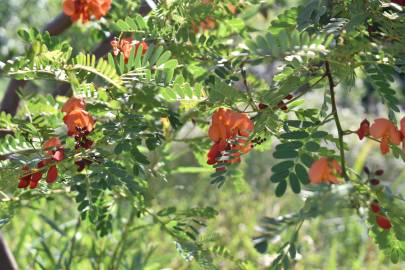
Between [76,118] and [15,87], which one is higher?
[76,118]

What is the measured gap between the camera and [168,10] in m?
1.29

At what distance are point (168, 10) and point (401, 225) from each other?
0.58 meters

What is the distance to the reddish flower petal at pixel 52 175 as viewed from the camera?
3.64 ft

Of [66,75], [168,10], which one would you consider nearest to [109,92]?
[66,75]

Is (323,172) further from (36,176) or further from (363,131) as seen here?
(36,176)

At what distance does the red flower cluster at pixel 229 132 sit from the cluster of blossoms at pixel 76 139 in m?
0.19

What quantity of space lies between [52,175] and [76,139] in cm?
7

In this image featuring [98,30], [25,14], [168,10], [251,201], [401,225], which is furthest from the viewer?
[251,201]

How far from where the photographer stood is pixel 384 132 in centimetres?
98

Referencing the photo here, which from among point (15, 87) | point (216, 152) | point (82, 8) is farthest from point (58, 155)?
point (15, 87)

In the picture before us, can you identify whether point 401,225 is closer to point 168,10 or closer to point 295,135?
point 295,135

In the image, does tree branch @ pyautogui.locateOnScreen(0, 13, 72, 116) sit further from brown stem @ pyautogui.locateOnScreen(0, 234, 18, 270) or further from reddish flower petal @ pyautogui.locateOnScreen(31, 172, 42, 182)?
reddish flower petal @ pyautogui.locateOnScreen(31, 172, 42, 182)

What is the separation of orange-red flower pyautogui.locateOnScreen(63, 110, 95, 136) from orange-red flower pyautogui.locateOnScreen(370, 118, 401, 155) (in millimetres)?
426

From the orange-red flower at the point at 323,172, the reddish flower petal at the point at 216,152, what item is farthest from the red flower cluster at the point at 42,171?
the orange-red flower at the point at 323,172
